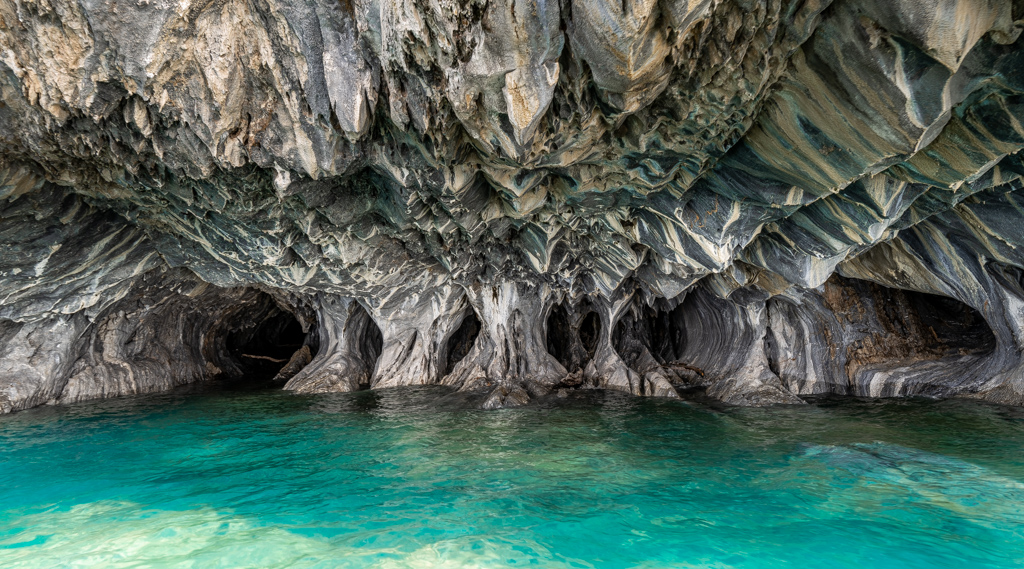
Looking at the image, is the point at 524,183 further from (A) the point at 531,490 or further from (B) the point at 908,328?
(B) the point at 908,328

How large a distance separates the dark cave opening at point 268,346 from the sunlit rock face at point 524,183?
14.6 feet

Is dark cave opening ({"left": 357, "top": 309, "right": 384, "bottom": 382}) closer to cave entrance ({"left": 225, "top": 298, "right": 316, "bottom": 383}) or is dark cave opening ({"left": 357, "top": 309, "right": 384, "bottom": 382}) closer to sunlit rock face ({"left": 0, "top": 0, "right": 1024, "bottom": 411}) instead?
sunlit rock face ({"left": 0, "top": 0, "right": 1024, "bottom": 411})

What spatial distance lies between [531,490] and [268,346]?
82.0 feet

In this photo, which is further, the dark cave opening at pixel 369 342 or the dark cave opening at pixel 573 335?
the dark cave opening at pixel 573 335

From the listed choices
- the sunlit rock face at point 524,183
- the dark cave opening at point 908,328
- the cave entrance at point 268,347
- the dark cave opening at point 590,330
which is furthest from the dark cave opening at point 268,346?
the dark cave opening at point 908,328

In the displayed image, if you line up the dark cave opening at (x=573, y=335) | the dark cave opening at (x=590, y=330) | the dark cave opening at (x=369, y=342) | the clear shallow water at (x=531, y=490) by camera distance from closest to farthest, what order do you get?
the clear shallow water at (x=531, y=490)
the dark cave opening at (x=369, y=342)
the dark cave opening at (x=573, y=335)
the dark cave opening at (x=590, y=330)

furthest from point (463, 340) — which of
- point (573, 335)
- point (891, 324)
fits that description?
point (891, 324)

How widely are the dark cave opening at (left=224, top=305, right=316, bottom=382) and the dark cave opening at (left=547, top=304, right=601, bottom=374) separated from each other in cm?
982

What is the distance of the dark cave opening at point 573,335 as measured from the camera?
1930 cm

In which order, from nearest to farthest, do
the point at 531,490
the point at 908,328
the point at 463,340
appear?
the point at 531,490, the point at 908,328, the point at 463,340

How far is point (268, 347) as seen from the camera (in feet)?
92.6

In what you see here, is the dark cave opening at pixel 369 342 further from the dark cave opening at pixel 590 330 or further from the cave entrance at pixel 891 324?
the cave entrance at pixel 891 324

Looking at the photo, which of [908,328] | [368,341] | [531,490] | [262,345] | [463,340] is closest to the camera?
[531,490]

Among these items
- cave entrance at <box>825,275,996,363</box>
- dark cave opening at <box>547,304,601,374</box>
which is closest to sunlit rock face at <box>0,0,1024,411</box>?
cave entrance at <box>825,275,996,363</box>
